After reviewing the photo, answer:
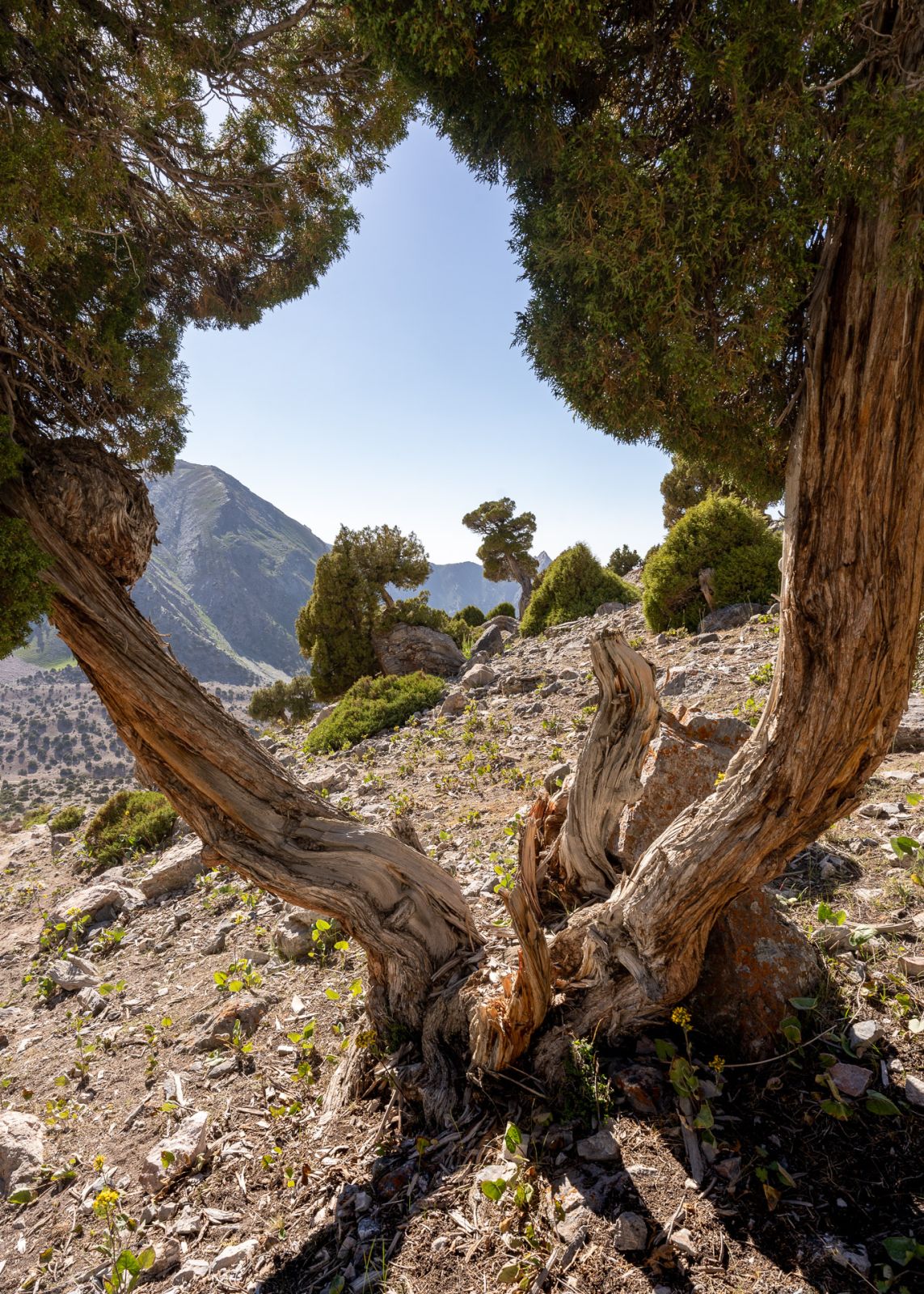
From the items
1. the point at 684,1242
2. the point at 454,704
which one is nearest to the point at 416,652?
the point at 454,704

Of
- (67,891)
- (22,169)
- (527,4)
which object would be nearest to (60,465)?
(22,169)

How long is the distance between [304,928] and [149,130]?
6.23m

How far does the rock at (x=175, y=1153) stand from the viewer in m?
3.46

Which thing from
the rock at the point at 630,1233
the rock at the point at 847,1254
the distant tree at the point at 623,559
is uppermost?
the distant tree at the point at 623,559

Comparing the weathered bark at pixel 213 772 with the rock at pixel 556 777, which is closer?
the weathered bark at pixel 213 772

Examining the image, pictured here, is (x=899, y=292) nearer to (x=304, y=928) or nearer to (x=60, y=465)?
(x=60, y=465)

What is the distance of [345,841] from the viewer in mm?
3775

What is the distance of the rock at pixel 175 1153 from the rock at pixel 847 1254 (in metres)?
3.27

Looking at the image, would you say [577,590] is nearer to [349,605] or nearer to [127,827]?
[349,605]

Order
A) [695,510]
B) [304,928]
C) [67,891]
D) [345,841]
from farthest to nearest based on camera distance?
[695,510] → [67,891] → [304,928] → [345,841]

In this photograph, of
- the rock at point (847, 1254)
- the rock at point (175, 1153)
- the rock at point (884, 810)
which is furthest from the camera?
the rock at point (884, 810)

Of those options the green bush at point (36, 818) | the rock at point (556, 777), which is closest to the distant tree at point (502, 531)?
the green bush at point (36, 818)

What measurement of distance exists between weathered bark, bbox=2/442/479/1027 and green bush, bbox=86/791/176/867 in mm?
6932

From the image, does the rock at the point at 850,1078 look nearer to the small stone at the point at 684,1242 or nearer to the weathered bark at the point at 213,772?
the small stone at the point at 684,1242
